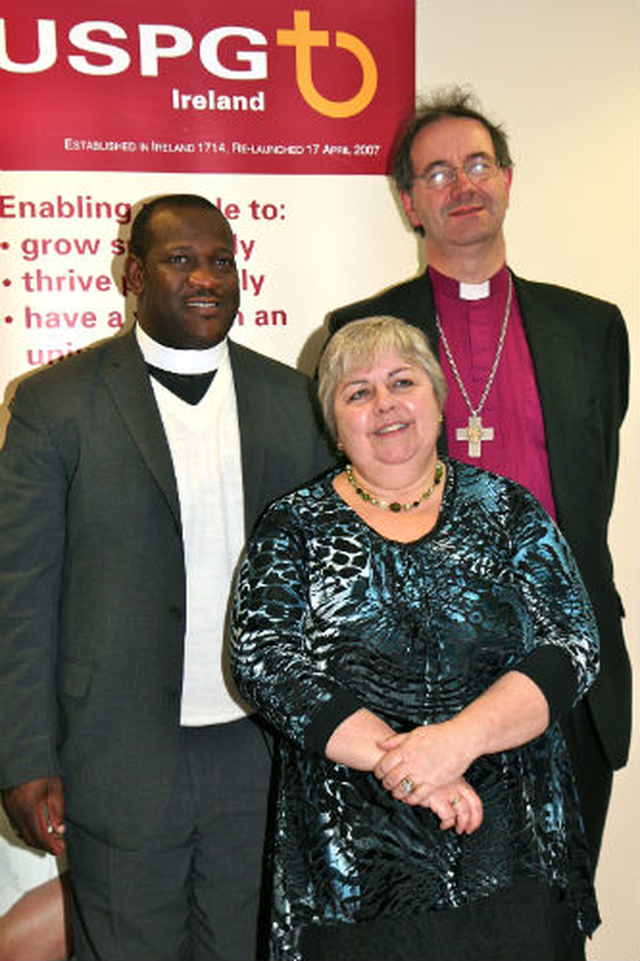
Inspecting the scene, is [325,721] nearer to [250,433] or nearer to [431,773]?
[431,773]

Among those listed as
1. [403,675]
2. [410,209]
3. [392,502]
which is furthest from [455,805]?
[410,209]

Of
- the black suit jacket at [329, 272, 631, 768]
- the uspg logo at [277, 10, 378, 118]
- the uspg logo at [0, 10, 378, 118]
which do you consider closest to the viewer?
the black suit jacket at [329, 272, 631, 768]

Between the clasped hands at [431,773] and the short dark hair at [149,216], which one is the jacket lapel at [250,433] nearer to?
the short dark hair at [149,216]

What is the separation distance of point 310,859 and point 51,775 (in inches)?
24.0

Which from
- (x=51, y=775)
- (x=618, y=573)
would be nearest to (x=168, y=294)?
(x=51, y=775)

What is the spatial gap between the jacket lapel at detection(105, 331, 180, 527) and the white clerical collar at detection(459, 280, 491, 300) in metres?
0.83

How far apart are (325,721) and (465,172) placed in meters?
1.43

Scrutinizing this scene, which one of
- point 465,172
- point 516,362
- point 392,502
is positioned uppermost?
point 465,172

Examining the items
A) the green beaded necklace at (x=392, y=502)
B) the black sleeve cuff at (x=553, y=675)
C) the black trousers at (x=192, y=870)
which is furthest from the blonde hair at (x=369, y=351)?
the black trousers at (x=192, y=870)

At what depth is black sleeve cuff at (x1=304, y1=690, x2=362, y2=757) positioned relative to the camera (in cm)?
158

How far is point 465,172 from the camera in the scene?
2.38 m

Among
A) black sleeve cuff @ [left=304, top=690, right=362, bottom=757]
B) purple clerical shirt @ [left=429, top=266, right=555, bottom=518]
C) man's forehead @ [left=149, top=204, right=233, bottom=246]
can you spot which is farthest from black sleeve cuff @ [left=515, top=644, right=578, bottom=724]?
man's forehead @ [left=149, top=204, right=233, bottom=246]

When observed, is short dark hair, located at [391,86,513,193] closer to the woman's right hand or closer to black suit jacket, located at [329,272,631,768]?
black suit jacket, located at [329,272,631,768]

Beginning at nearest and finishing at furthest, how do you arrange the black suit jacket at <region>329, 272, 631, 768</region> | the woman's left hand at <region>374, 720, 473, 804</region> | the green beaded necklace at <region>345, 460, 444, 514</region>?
1. the woman's left hand at <region>374, 720, 473, 804</region>
2. the green beaded necklace at <region>345, 460, 444, 514</region>
3. the black suit jacket at <region>329, 272, 631, 768</region>
